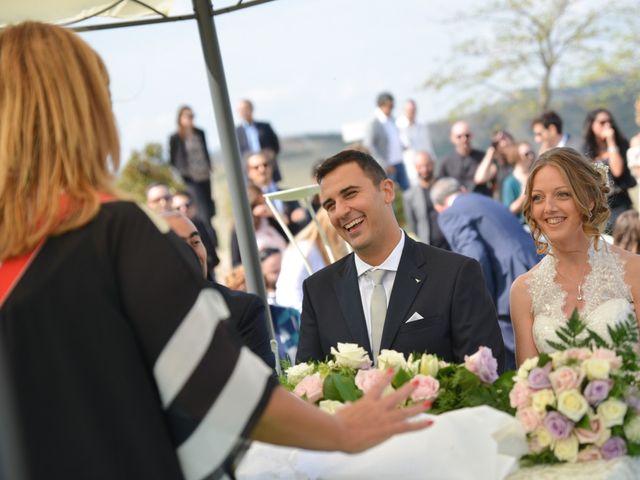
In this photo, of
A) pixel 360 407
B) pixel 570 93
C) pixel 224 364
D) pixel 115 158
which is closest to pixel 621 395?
pixel 360 407

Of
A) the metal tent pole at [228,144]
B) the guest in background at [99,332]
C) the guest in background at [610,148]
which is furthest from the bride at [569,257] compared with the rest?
the guest in background at [610,148]

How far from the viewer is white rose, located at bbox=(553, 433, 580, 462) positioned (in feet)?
9.79

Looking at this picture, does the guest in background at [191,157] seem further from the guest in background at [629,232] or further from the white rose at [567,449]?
the white rose at [567,449]

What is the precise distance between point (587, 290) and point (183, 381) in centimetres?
309

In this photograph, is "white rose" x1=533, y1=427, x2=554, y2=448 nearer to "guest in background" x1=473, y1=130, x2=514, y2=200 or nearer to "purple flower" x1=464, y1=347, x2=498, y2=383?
"purple flower" x1=464, y1=347, x2=498, y2=383

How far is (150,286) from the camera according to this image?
88.0 inches

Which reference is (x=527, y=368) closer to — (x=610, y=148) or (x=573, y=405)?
(x=573, y=405)

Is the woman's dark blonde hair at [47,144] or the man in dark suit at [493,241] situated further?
the man in dark suit at [493,241]

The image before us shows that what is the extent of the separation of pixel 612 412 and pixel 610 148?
787 cm

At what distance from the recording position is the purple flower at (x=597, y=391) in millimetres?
3025

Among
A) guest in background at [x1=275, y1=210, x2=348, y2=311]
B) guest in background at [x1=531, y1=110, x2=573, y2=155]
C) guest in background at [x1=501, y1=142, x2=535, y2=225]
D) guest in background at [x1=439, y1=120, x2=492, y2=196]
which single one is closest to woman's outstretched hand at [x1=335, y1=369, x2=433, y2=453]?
guest in background at [x1=275, y1=210, x2=348, y2=311]

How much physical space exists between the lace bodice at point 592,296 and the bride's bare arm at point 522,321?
0.03 meters

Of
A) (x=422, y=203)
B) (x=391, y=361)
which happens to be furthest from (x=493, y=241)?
(x=391, y=361)

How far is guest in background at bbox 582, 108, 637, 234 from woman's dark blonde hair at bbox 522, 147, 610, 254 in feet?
17.1
